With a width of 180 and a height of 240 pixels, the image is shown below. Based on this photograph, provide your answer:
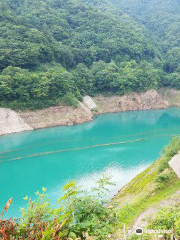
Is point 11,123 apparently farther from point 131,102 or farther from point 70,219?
point 70,219

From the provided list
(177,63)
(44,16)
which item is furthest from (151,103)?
(44,16)

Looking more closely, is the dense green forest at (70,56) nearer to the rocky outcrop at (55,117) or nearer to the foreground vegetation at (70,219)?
the rocky outcrop at (55,117)

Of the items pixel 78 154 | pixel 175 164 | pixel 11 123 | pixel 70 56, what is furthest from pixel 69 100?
pixel 175 164

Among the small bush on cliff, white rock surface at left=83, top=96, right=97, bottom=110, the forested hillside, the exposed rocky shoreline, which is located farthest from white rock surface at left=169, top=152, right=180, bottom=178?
the forested hillside

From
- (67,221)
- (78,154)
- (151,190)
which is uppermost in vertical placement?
(78,154)

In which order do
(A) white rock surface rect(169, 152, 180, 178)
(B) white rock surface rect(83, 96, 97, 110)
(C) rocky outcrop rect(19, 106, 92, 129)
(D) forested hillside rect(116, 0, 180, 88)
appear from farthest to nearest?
(D) forested hillside rect(116, 0, 180, 88) < (B) white rock surface rect(83, 96, 97, 110) < (C) rocky outcrop rect(19, 106, 92, 129) < (A) white rock surface rect(169, 152, 180, 178)

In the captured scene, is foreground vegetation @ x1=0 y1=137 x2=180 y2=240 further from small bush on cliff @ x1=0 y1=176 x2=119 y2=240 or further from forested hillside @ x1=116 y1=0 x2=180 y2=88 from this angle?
forested hillside @ x1=116 y1=0 x2=180 y2=88
